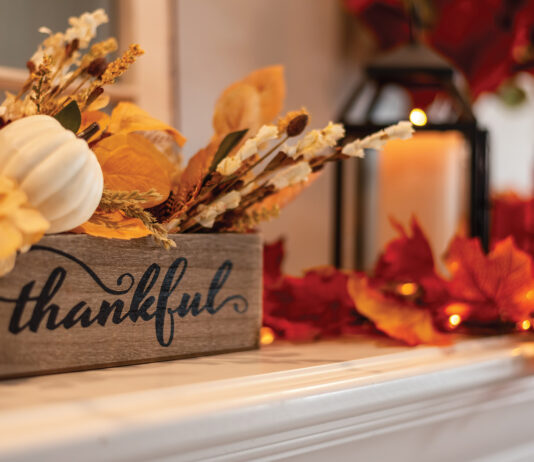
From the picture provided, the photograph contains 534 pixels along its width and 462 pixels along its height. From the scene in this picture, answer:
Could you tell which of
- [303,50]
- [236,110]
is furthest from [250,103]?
[303,50]

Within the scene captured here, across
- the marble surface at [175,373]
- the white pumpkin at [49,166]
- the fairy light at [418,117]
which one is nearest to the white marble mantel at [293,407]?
the marble surface at [175,373]

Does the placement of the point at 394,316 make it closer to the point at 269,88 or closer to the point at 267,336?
the point at 267,336

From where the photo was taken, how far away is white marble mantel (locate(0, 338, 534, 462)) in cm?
28

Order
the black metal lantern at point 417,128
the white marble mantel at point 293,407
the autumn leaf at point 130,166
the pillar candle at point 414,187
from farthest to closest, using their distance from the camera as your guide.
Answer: the pillar candle at point 414,187
the black metal lantern at point 417,128
the autumn leaf at point 130,166
the white marble mantel at point 293,407

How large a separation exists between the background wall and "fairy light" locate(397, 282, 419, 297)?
23 centimetres

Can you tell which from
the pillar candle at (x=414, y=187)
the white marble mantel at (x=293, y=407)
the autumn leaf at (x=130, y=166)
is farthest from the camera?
the pillar candle at (x=414, y=187)

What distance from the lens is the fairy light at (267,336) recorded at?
1.67 ft

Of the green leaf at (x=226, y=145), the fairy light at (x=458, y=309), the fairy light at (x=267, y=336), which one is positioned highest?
the green leaf at (x=226, y=145)

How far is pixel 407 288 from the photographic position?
1.95ft

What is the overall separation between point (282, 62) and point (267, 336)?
1.35 feet

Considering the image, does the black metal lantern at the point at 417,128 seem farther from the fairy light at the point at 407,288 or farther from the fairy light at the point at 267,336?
the fairy light at the point at 267,336

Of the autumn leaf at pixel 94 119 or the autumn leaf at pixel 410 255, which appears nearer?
the autumn leaf at pixel 94 119

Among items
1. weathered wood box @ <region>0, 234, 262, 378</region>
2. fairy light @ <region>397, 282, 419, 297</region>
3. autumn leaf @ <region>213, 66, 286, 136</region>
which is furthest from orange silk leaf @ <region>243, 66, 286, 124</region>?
fairy light @ <region>397, 282, 419, 297</region>

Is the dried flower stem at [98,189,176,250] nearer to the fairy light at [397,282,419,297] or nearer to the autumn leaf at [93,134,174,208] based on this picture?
the autumn leaf at [93,134,174,208]
